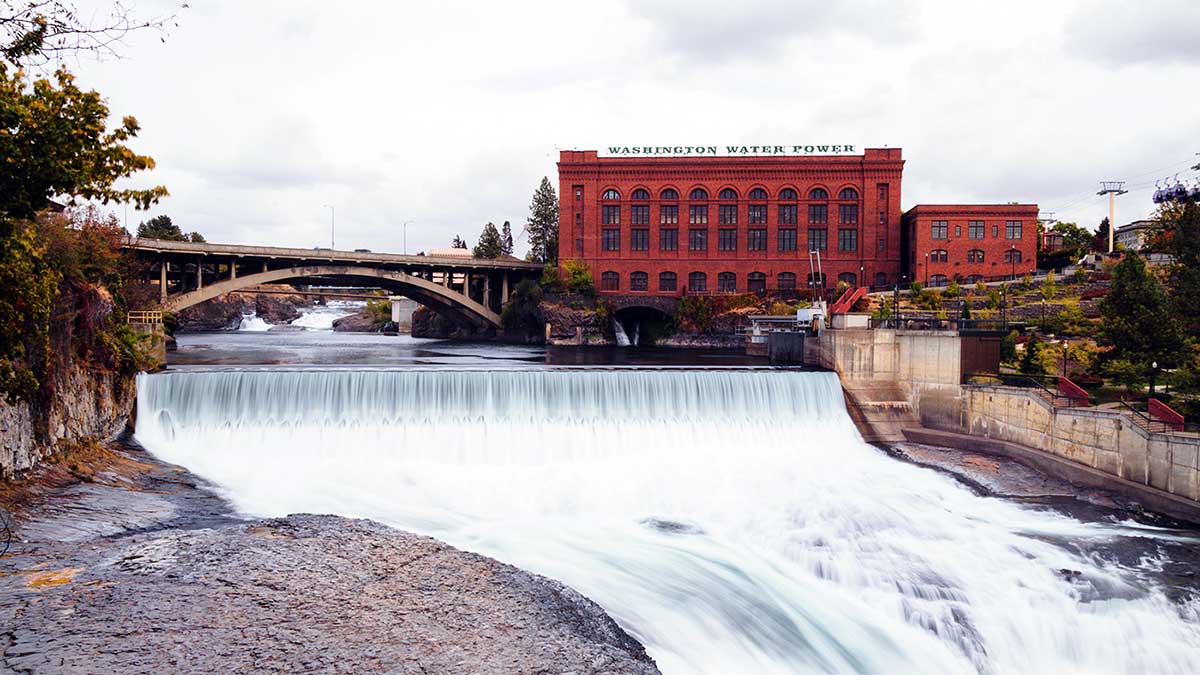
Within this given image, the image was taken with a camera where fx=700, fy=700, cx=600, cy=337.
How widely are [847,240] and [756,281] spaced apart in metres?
9.60

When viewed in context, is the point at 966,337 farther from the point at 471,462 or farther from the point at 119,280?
the point at 119,280

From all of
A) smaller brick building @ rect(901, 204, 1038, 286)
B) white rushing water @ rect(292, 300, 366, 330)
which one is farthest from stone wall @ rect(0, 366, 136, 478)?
white rushing water @ rect(292, 300, 366, 330)

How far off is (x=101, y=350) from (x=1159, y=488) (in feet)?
92.1

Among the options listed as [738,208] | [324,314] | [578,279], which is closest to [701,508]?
[578,279]

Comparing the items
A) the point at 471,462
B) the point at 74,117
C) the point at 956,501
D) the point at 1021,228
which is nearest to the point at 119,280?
the point at 471,462

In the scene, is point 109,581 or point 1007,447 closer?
point 109,581

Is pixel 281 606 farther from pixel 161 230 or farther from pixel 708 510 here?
pixel 161 230

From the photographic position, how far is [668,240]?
68.8 meters

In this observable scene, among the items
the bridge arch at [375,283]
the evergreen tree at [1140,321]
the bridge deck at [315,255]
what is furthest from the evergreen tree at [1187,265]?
the bridge arch at [375,283]

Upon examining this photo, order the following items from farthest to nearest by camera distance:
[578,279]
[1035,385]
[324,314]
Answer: [324,314] < [578,279] < [1035,385]

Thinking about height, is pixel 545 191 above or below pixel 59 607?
above

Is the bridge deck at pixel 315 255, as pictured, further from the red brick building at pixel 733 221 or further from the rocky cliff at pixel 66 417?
the rocky cliff at pixel 66 417

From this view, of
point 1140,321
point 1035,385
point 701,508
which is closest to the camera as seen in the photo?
point 701,508

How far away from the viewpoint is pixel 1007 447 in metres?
22.3
